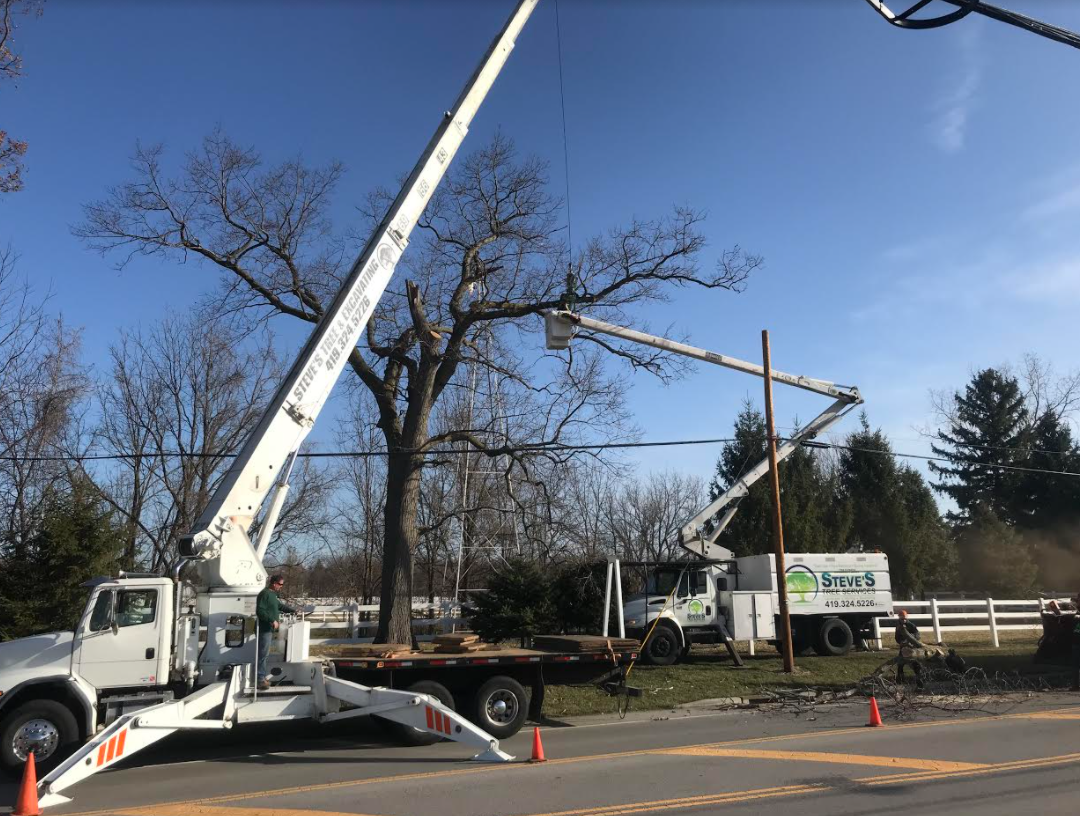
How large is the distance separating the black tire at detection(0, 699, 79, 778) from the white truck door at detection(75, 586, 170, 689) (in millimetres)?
496

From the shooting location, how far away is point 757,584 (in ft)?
71.3

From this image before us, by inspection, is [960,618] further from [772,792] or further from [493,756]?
[493,756]

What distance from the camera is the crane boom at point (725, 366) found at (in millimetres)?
17797

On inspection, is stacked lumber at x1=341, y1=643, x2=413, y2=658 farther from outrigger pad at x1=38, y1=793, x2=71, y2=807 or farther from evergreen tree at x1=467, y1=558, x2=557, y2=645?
evergreen tree at x1=467, y1=558, x2=557, y2=645

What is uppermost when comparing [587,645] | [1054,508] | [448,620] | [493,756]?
[1054,508]

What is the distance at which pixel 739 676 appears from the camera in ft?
56.3

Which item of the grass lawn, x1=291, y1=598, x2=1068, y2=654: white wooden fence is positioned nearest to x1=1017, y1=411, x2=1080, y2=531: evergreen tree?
x1=291, y1=598, x2=1068, y2=654: white wooden fence

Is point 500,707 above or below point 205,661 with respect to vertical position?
below

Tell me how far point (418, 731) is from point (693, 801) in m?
4.64

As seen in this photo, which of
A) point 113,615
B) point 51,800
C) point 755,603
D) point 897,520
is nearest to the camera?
point 51,800

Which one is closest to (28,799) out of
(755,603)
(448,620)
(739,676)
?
(739,676)

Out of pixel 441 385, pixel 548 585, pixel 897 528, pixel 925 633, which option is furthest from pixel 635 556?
pixel 441 385

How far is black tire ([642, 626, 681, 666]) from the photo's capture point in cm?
1936

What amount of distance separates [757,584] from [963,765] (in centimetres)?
1325
